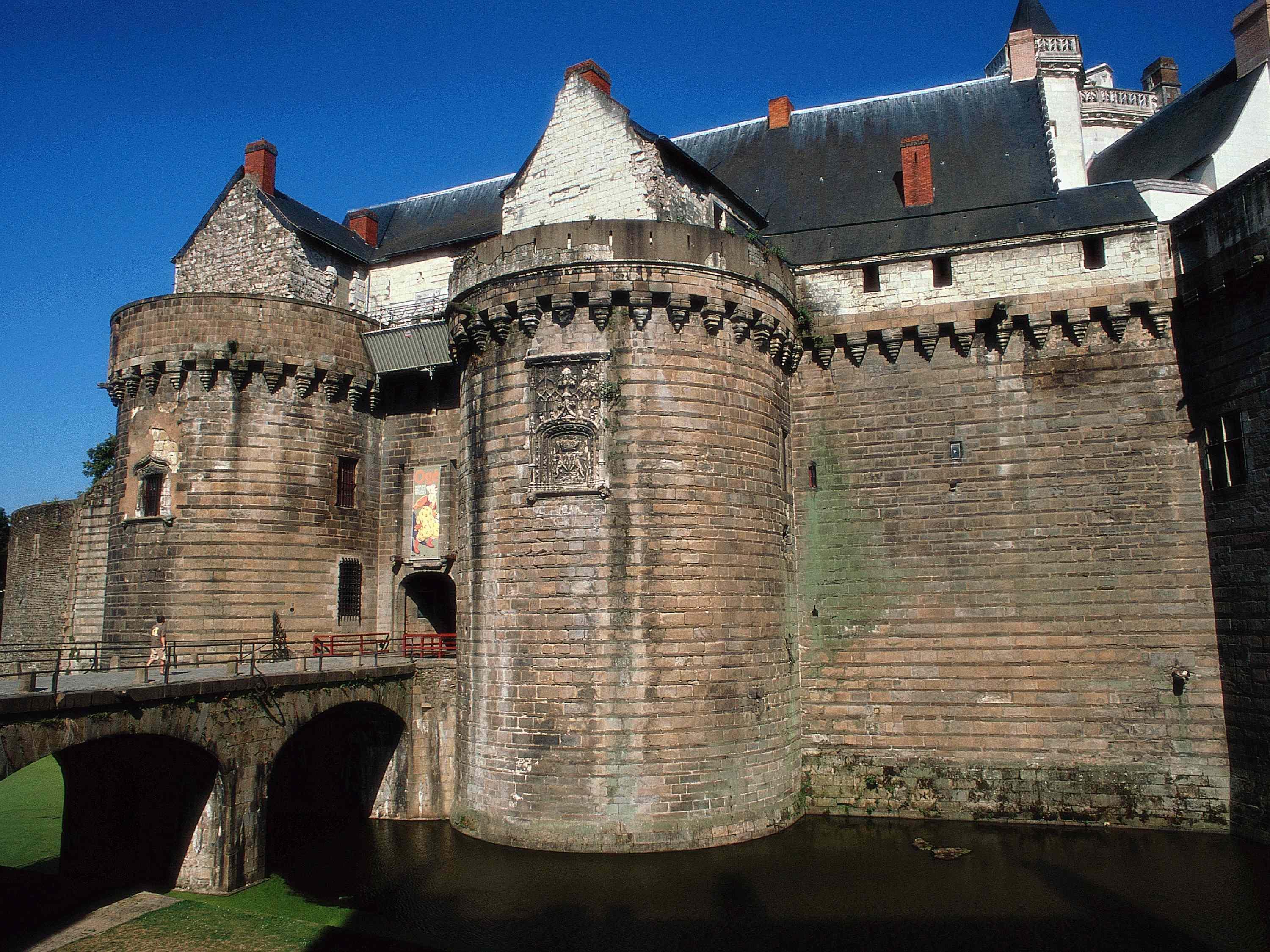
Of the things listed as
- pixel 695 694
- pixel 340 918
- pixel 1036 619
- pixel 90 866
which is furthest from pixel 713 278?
pixel 90 866

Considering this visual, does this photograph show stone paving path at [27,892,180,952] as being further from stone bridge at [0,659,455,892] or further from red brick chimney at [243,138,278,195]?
red brick chimney at [243,138,278,195]

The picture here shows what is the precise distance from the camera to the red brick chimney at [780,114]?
24.8 m

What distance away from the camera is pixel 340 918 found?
41.5 feet

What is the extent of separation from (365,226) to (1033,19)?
83.6 ft

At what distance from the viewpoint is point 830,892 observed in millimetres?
13156

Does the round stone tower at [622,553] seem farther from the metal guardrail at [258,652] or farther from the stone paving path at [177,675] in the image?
the metal guardrail at [258,652]

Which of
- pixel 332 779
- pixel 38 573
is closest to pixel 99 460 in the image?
pixel 38 573

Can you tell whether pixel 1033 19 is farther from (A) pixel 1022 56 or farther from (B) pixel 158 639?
(B) pixel 158 639

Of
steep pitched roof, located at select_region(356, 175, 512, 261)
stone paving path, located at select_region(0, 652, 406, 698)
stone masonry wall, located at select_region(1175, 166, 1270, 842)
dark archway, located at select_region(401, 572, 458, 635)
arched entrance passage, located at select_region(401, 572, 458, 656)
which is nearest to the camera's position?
stone paving path, located at select_region(0, 652, 406, 698)

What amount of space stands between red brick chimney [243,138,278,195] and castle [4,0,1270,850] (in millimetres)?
5455

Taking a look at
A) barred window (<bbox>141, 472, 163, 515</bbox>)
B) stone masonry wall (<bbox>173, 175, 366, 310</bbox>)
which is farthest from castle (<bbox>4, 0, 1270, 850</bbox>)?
stone masonry wall (<bbox>173, 175, 366, 310</bbox>)

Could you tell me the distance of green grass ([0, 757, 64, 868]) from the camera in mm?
16203

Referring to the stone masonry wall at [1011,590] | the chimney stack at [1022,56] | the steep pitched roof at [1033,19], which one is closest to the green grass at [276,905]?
the stone masonry wall at [1011,590]

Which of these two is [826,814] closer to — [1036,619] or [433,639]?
[1036,619]
